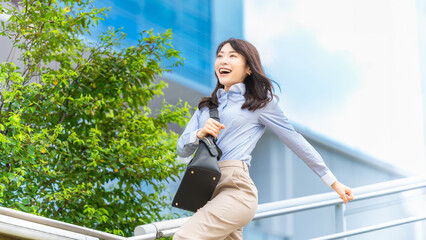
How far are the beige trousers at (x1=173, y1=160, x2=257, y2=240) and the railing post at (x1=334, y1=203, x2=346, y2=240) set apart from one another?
52.9 inches

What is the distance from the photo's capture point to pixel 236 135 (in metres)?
2.23

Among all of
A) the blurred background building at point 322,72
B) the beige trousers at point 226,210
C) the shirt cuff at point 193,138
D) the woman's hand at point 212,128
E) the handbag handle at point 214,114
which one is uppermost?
the blurred background building at point 322,72

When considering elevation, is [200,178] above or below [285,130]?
below

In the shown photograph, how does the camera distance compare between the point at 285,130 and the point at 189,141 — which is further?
the point at 285,130

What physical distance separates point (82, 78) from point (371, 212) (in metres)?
2.36

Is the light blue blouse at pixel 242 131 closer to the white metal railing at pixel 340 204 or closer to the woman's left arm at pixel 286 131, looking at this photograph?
the woman's left arm at pixel 286 131

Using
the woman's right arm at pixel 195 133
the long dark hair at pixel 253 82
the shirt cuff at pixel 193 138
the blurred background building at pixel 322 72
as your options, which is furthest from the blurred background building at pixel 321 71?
the shirt cuff at pixel 193 138

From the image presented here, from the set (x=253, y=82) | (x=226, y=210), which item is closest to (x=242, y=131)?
(x=253, y=82)

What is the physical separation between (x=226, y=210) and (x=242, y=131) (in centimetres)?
36

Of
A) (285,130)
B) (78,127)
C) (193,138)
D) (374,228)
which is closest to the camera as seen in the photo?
(193,138)

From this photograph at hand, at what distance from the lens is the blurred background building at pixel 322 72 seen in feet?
20.7

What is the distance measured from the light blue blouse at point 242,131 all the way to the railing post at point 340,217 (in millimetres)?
1080

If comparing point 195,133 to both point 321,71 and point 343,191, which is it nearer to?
point 343,191

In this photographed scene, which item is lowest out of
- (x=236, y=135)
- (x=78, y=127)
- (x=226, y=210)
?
(x=226, y=210)
